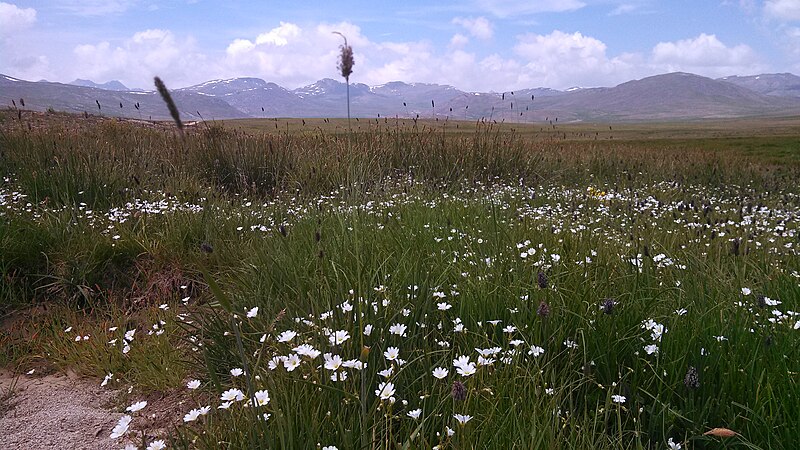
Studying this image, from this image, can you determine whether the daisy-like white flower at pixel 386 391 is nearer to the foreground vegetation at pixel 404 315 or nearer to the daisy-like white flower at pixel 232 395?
the foreground vegetation at pixel 404 315

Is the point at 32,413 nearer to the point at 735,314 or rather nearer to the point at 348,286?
the point at 348,286

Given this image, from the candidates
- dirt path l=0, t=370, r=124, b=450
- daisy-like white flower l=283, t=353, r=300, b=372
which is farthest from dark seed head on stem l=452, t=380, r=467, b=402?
dirt path l=0, t=370, r=124, b=450

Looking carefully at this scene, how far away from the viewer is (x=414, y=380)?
233 centimetres

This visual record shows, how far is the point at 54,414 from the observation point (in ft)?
10.1

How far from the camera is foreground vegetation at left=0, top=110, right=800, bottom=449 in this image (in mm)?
2045

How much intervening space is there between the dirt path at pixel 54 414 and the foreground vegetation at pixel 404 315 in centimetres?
14

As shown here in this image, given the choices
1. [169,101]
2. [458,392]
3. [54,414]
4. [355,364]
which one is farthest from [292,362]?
[54,414]

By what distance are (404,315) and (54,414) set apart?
215 cm

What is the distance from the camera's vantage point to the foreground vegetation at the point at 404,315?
2.04m

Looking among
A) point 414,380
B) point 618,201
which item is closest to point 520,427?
point 414,380

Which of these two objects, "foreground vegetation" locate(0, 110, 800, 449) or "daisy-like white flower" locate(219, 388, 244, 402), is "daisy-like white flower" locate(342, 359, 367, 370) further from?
"daisy-like white flower" locate(219, 388, 244, 402)

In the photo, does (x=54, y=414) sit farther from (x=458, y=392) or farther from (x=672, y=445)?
(x=672, y=445)

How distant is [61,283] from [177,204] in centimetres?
173

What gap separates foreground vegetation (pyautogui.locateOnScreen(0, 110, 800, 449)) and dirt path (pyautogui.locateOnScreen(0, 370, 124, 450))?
0.14 metres
